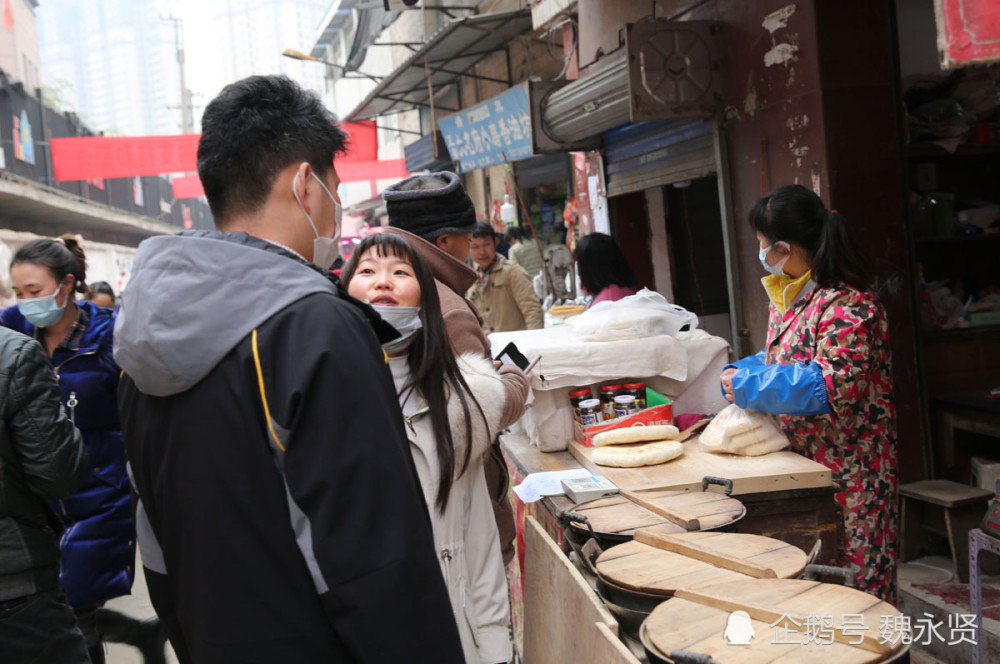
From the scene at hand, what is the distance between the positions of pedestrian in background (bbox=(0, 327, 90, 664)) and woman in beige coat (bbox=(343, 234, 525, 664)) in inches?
47.1

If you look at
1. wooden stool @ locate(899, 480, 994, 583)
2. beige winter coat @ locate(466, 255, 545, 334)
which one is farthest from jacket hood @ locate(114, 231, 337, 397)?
beige winter coat @ locate(466, 255, 545, 334)

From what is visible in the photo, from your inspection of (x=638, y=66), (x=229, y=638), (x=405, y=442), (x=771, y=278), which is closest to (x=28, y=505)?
(x=229, y=638)

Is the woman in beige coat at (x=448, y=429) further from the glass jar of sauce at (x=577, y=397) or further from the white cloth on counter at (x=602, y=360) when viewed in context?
the glass jar of sauce at (x=577, y=397)

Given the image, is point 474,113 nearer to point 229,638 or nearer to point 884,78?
point 884,78

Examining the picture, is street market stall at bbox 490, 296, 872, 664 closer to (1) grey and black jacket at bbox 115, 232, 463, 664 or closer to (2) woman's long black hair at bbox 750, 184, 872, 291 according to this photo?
(2) woman's long black hair at bbox 750, 184, 872, 291

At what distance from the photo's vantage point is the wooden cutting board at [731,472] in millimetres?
2637

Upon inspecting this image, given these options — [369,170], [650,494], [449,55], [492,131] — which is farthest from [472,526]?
[369,170]

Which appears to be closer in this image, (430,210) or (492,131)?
(430,210)

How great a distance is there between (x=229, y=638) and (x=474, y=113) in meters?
9.94

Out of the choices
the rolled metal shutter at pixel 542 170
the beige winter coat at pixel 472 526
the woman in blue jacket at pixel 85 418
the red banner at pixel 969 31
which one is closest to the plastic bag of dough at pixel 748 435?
the beige winter coat at pixel 472 526

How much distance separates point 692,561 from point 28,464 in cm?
211

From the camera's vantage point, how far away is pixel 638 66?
4.75m

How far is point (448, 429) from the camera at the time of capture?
2092 mm

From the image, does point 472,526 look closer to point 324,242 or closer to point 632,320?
point 324,242
